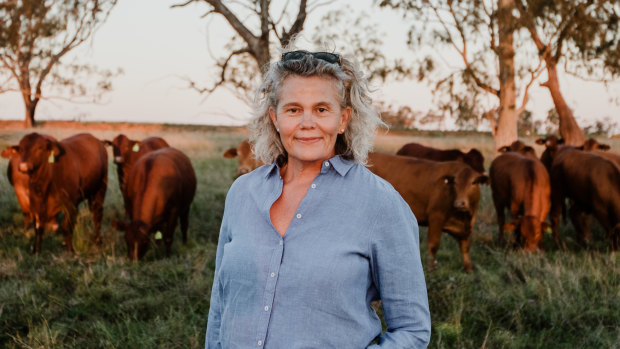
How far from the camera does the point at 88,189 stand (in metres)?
9.96

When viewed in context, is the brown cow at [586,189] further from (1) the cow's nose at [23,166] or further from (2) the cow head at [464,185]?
(1) the cow's nose at [23,166]

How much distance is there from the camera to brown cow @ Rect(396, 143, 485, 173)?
418 inches

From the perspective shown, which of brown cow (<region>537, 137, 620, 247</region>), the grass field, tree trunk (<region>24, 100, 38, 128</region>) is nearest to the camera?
→ the grass field

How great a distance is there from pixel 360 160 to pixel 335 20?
39.4 feet

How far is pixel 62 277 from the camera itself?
259 inches

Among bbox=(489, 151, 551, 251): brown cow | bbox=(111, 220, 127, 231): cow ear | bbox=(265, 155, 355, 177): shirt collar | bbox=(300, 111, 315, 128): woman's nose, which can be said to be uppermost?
bbox=(300, 111, 315, 128): woman's nose

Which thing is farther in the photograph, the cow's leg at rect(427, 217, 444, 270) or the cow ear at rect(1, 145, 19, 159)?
the cow ear at rect(1, 145, 19, 159)

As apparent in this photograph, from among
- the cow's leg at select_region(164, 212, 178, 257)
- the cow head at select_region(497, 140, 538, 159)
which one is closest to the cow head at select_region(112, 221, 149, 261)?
the cow's leg at select_region(164, 212, 178, 257)

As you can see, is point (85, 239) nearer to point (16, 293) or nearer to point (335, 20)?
point (16, 293)

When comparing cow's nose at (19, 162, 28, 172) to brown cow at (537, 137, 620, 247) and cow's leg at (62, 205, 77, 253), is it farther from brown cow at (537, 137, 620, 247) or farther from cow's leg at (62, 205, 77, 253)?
brown cow at (537, 137, 620, 247)

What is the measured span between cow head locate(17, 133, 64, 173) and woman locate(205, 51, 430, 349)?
7.14m

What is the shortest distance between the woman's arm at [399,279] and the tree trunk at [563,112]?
18.9 meters

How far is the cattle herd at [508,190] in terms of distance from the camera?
793 centimetres

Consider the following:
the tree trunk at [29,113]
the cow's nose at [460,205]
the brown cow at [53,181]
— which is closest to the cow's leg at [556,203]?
the cow's nose at [460,205]
